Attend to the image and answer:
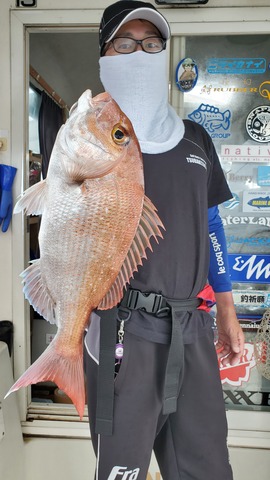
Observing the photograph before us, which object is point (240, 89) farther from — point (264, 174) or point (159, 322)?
point (159, 322)

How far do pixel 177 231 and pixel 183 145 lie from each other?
10.9 inches

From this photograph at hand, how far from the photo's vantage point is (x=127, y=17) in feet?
3.56

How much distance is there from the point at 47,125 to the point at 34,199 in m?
3.03

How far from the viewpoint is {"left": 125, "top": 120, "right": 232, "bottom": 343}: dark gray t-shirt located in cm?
115

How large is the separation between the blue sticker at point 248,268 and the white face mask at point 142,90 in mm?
1397

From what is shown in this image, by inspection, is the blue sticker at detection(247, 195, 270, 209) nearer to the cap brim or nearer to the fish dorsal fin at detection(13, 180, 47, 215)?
the cap brim

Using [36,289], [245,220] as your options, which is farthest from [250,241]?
[36,289]

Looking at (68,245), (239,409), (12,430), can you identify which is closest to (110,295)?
(68,245)

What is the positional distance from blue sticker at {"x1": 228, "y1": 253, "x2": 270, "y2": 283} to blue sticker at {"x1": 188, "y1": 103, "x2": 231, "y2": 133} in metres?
0.79

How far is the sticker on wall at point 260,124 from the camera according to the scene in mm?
2359

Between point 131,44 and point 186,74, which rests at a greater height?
point 186,74

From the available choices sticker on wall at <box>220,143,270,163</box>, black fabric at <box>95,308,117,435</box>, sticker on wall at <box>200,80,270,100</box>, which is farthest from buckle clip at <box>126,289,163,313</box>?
sticker on wall at <box>200,80,270,100</box>

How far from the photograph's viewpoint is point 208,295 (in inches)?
49.1

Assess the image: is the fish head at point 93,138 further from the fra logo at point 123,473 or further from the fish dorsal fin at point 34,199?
the fra logo at point 123,473
